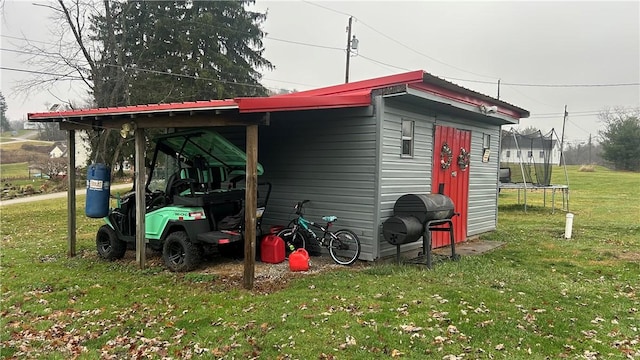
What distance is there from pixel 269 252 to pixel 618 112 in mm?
48792

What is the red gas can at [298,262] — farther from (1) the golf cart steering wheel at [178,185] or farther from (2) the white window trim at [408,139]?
(2) the white window trim at [408,139]

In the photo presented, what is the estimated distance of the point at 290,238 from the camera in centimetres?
720

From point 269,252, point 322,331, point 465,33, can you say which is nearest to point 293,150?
point 269,252

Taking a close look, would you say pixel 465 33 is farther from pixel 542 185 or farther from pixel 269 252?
pixel 269 252

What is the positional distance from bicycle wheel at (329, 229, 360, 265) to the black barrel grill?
503 mm

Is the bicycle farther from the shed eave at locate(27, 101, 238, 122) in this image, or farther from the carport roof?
the shed eave at locate(27, 101, 238, 122)

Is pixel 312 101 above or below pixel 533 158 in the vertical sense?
above

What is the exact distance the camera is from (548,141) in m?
15.9

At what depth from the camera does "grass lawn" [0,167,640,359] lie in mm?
3859

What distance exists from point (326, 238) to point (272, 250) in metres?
0.90

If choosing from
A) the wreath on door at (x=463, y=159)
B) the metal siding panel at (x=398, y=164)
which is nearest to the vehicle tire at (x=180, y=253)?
the metal siding panel at (x=398, y=164)

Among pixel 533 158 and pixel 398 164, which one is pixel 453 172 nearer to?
pixel 398 164

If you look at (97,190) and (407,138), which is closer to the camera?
(97,190)

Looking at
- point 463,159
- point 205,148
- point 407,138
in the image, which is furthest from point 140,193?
point 463,159
